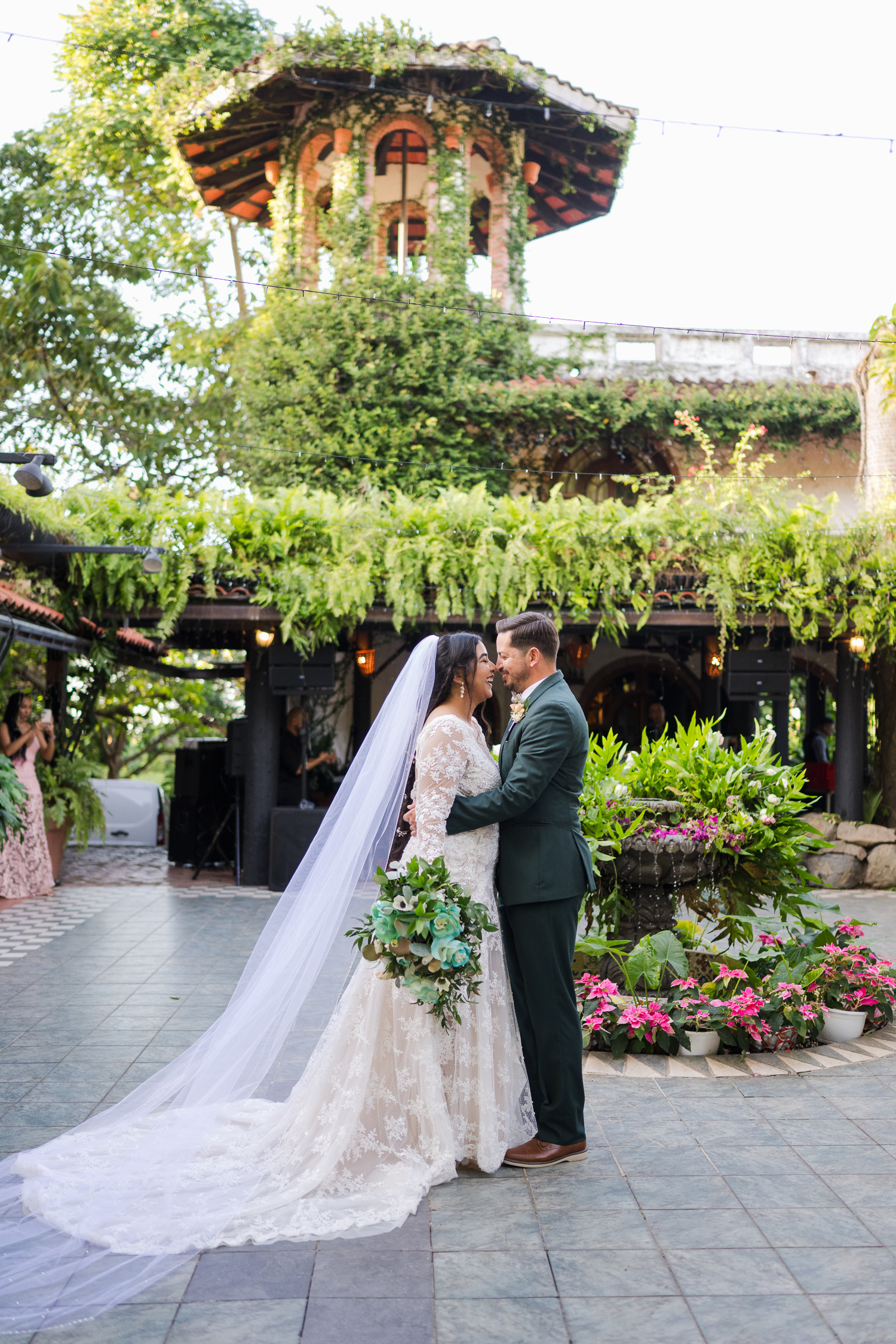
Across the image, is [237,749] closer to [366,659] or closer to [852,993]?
[366,659]

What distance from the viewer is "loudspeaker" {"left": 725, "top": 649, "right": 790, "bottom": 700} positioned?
39.6 feet

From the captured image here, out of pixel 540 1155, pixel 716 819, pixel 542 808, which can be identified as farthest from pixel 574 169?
Result: pixel 540 1155

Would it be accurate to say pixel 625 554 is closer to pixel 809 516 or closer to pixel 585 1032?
pixel 809 516

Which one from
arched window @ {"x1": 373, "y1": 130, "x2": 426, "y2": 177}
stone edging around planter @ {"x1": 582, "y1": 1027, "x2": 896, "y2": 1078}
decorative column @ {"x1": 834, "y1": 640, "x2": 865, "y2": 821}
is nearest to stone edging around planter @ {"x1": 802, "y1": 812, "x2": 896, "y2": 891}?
decorative column @ {"x1": 834, "y1": 640, "x2": 865, "y2": 821}

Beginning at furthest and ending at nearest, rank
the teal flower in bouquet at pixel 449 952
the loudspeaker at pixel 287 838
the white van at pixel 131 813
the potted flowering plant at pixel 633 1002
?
the white van at pixel 131 813, the loudspeaker at pixel 287 838, the potted flowering plant at pixel 633 1002, the teal flower in bouquet at pixel 449 952

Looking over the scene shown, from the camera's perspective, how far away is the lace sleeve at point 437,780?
388 cm

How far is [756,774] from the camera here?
20.2 ft

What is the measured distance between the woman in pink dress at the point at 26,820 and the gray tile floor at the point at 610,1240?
513 cm

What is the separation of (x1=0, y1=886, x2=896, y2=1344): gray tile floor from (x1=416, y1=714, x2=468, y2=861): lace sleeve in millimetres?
653

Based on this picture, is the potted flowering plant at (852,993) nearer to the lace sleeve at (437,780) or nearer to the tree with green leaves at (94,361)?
the lace sleeve at (437,780)

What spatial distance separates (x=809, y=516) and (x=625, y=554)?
6.79 feet

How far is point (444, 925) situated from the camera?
3.69 m

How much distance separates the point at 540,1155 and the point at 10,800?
629 centimetres

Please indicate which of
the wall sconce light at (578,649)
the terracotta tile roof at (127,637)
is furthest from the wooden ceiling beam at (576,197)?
the terracotta tile roof at (127,637)
